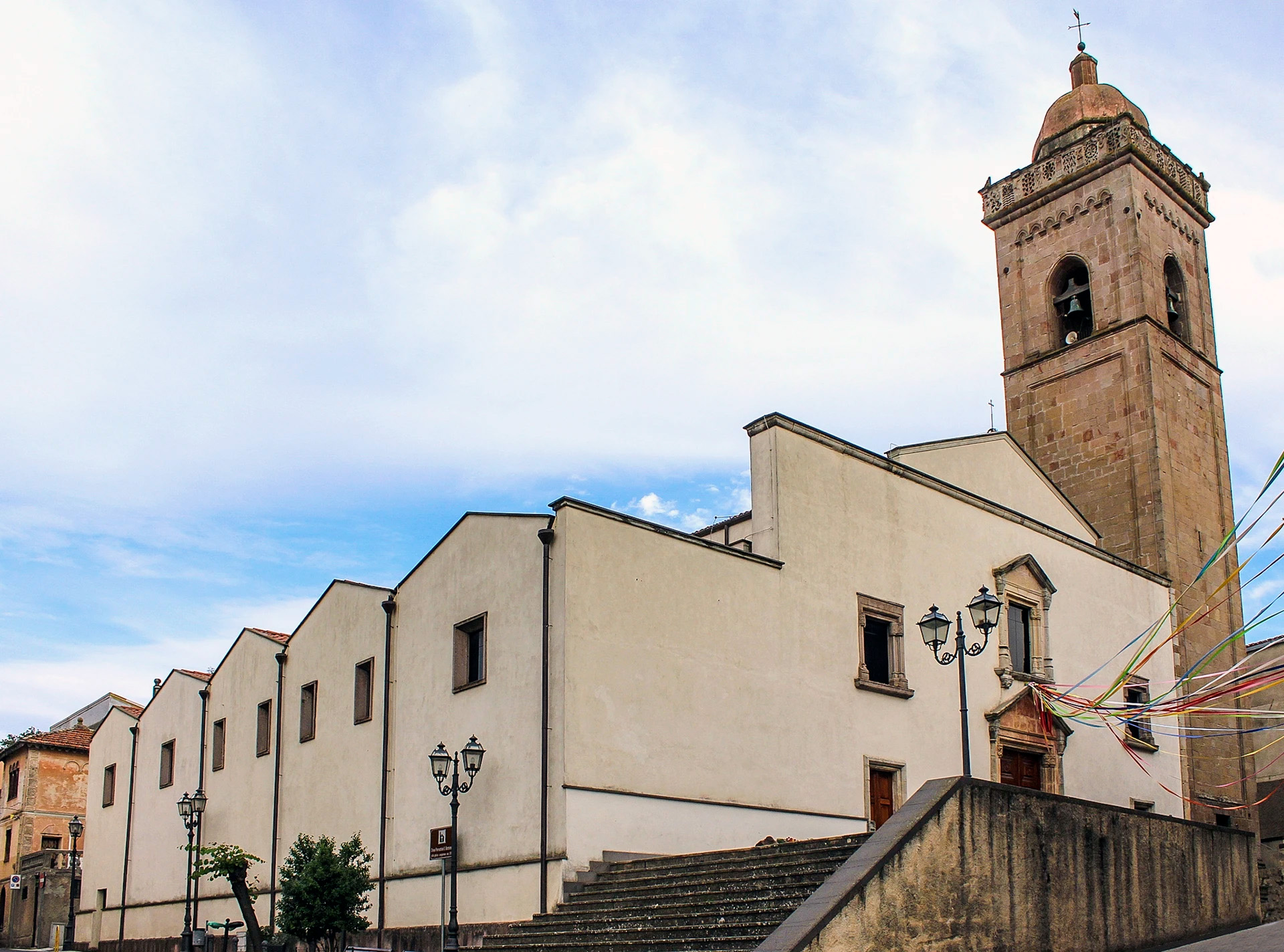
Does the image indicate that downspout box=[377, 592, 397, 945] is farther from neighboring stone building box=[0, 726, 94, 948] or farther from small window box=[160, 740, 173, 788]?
neighboring stone building box=[0, 726, 94, 948]

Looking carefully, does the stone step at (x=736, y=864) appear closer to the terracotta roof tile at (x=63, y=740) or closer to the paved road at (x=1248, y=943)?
the paved road at (x=1248, y=943)

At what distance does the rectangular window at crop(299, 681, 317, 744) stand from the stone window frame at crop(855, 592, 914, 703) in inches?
442

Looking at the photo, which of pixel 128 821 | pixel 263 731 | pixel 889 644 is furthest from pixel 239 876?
pixel 128 821

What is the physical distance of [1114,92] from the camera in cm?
3422

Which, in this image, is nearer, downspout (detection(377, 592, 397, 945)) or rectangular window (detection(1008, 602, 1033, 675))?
downspout (detection(377, 592, 397, 945))

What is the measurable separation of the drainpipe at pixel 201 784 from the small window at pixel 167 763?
2.07m

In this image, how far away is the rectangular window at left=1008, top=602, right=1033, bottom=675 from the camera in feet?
85.3

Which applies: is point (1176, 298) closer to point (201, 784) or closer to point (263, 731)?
point (263, 731)

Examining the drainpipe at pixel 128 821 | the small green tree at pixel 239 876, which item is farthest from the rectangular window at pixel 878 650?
the drainpipe at pixel 128 821

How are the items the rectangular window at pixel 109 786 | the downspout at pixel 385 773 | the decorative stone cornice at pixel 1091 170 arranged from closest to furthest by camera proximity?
the downspout at pixel 385 773 < the decorative stone cornice at pixel 1091 170 < the rectangular window at pixel 109 786

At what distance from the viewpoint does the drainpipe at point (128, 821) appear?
110ft

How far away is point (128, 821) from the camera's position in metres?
34.3

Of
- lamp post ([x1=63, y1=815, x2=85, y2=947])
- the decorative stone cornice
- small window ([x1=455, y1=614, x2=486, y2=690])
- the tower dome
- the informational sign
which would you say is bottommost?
lamp post ([x1=63, y1=815, x2=85, y2=947])

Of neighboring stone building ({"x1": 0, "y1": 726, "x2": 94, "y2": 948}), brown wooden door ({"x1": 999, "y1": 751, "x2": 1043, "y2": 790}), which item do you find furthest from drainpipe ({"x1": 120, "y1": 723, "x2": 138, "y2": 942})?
brown wooden door ({"x1": 999, "y1": 751, "x2": 1043, "y2": 790})
